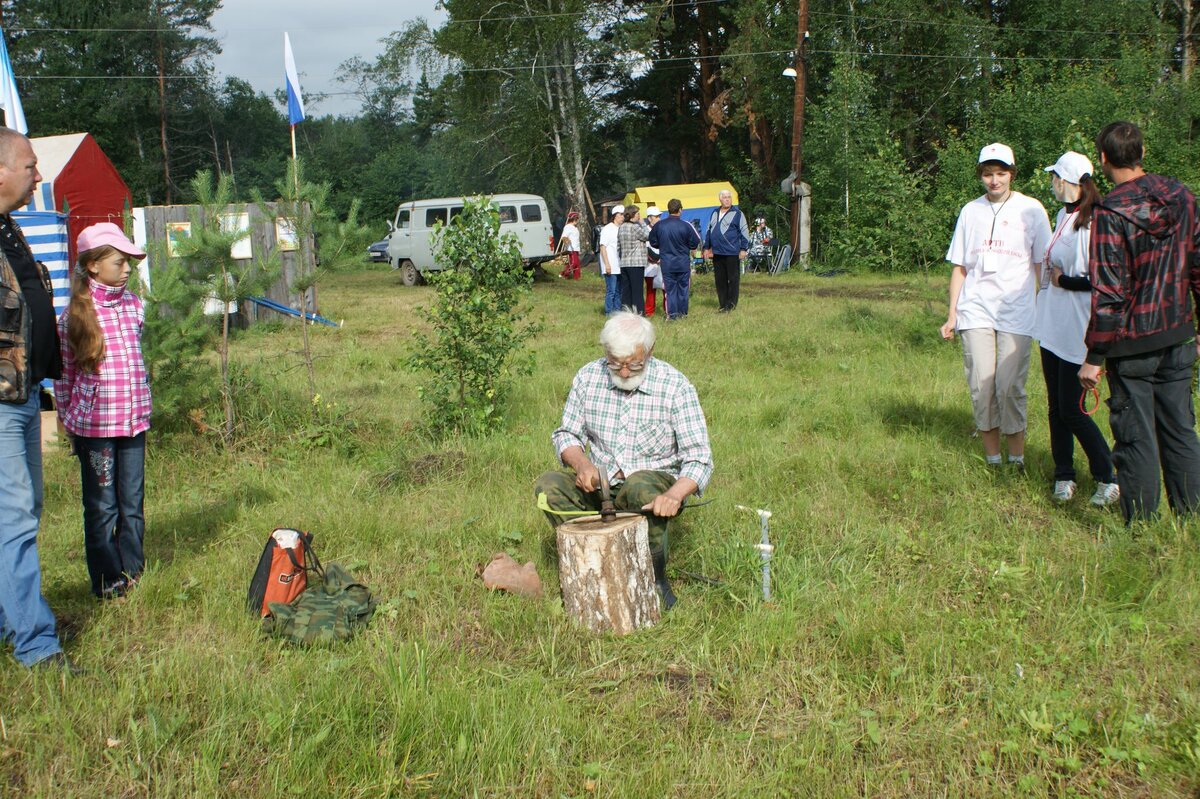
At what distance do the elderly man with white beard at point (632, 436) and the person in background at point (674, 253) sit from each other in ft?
28.9

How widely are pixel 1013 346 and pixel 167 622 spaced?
464 centimetres

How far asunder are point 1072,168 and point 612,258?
971 cm

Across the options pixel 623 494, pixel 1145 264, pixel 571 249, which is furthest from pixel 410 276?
pixel 1145 264

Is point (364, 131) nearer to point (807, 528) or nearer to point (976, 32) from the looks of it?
point (976, 32)

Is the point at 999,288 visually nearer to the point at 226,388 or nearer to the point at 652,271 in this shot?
the point at 226,388

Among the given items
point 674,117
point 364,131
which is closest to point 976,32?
point 674,117

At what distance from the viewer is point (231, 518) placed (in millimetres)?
5559

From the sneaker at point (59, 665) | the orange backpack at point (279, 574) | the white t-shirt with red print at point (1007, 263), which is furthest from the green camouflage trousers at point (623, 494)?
the white t-shirt with red print at point (1007, 263)

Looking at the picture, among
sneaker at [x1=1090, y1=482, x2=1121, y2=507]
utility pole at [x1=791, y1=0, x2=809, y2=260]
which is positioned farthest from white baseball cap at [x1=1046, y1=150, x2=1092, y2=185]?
utility pole at [x1=791, y1=0, x2=809, y2=260]

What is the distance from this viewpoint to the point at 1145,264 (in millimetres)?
4195

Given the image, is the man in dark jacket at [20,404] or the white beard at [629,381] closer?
the man in dark jacket at [20,404]

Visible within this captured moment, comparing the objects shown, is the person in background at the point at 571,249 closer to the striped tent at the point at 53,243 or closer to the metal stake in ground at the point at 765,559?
the striped tent at the point at 53,243

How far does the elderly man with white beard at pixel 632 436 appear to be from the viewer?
4.23 metres

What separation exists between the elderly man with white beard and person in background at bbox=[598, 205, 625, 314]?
31.9ft
